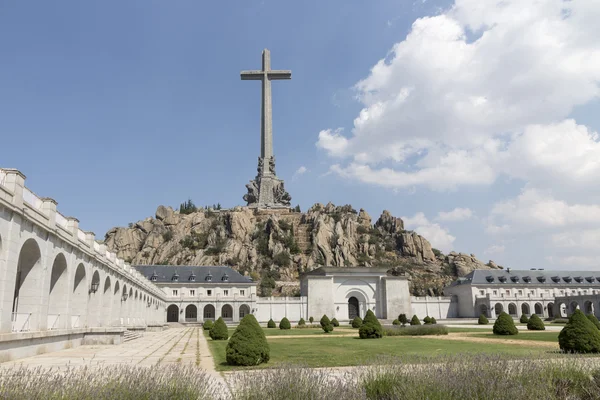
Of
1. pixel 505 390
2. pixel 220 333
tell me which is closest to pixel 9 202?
pixel 505 390

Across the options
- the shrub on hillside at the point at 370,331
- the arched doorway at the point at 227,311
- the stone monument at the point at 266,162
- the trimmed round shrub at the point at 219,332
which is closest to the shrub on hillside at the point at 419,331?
the shrub on hillside at the point at 370,331

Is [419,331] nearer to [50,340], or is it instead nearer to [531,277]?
[50,340]

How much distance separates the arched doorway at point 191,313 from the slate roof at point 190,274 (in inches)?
173

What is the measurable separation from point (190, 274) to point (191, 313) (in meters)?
6.17

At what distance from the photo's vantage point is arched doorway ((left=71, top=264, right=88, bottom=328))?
25073mm

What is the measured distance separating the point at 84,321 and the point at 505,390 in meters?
24.5

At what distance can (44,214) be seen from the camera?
63.7ft

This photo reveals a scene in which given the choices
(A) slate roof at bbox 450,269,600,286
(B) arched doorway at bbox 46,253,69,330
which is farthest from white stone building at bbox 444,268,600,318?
(B) arched doorway at bbox 46,253,69,330

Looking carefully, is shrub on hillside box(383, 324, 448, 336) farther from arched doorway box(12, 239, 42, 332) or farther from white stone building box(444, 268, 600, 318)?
white stone building box(444, 268, 600, 318)

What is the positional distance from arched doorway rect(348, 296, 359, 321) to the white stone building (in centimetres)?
2170

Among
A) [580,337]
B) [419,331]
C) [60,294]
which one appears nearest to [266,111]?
[419,331]

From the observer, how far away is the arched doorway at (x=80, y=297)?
2507 cm

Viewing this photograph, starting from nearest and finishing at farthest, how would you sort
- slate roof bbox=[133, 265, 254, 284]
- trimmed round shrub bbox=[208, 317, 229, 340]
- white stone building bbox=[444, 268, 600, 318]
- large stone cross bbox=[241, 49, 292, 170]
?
1. trimmed round shrub bbox=[208, 317, 229, 340]
2. slate roof bbox=[133, 265, 254, 284]
3. white stone building bbox=[444, 268, 600, 318]
4. large stone cross bbox=[241, 49, 292, 170]

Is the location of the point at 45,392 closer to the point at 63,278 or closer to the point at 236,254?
the point at 63,278
